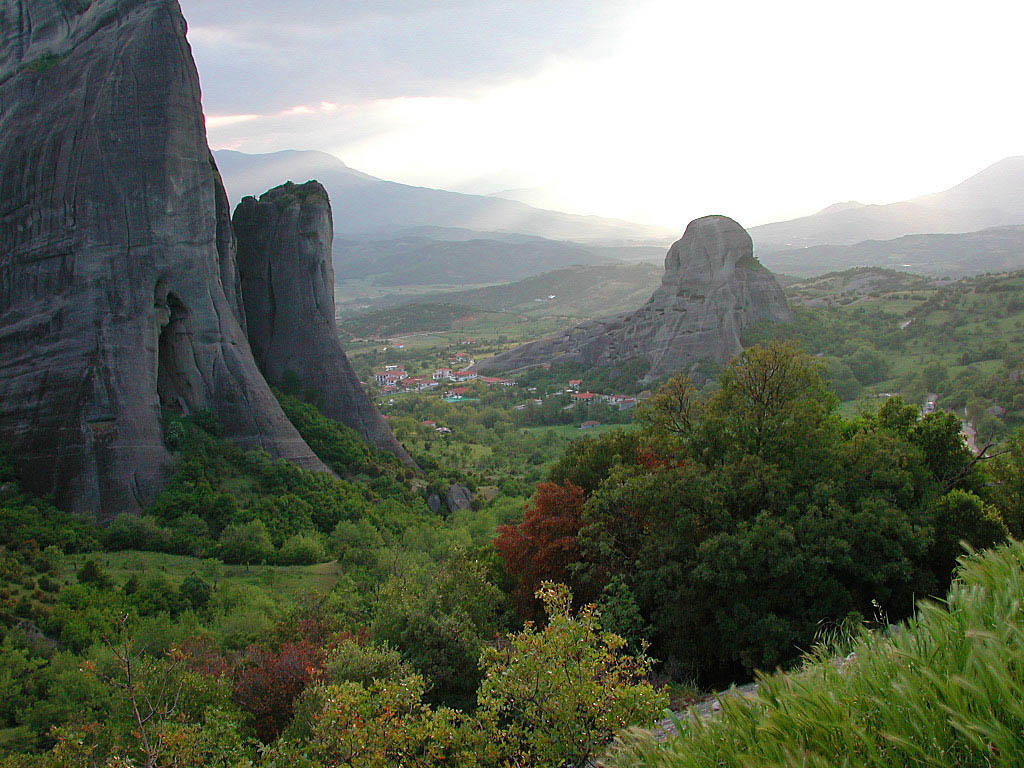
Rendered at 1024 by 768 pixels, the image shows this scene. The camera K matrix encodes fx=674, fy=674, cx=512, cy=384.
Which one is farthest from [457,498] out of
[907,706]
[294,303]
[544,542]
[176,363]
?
[907,706]

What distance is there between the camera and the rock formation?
7531 centimetres

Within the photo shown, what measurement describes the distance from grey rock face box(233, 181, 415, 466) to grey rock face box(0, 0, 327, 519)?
22.6ft

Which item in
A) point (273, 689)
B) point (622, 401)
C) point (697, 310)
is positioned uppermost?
point (697, 310)

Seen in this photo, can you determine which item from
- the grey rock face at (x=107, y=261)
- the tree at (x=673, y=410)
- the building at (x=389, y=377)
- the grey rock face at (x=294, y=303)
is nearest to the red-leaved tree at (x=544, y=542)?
the tree at (x=673, y=410)

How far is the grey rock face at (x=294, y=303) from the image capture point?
3788 centimetres

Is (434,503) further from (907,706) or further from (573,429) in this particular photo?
(907,706)

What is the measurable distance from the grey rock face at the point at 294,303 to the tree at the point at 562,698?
30.9 meters

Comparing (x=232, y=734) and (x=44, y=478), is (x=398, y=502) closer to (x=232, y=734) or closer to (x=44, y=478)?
(x=44, y=478)

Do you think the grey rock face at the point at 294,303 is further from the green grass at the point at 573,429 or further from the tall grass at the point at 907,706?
the tall grass at the point at 907,706

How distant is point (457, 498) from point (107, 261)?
20.5 metres

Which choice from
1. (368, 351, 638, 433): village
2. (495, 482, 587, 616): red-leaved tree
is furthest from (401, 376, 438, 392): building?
(495, 482, 587, 616): red-leaved tree

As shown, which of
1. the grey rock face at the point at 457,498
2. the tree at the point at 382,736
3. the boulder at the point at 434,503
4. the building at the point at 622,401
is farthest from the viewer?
the building at the point at 622,401

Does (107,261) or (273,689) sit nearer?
(273,689)

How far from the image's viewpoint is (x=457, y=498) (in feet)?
124
